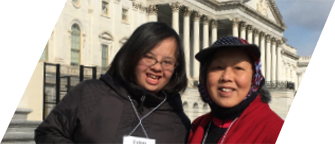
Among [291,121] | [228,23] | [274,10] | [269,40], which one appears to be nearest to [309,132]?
[291,121]

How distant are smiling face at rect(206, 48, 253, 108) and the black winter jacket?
1.84 ft

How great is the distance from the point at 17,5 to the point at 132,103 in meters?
2.81

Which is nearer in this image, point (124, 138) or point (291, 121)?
point (124, 138)

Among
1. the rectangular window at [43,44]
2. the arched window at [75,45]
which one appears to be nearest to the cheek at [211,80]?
the rectangular window at [43,44]

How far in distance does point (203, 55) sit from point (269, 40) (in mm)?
70732

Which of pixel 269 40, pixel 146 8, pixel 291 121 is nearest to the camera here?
pixel 146 8

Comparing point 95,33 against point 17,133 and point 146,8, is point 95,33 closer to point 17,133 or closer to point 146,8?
point 146,8

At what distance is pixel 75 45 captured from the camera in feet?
132

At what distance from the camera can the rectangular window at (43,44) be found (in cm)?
3638

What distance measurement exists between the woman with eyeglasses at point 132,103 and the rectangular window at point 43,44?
3376 cm

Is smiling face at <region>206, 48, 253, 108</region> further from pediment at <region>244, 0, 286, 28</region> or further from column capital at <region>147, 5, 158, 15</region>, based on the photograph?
pediment at <region>244, 0, 286, 28</region>

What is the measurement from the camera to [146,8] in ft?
167

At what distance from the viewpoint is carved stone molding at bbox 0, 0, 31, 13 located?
18.2ft

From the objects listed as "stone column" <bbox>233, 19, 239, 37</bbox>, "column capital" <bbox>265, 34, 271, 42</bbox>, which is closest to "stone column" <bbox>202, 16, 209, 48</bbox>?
"stone column" <bbox>233, 19, 239, 37</bbox>
